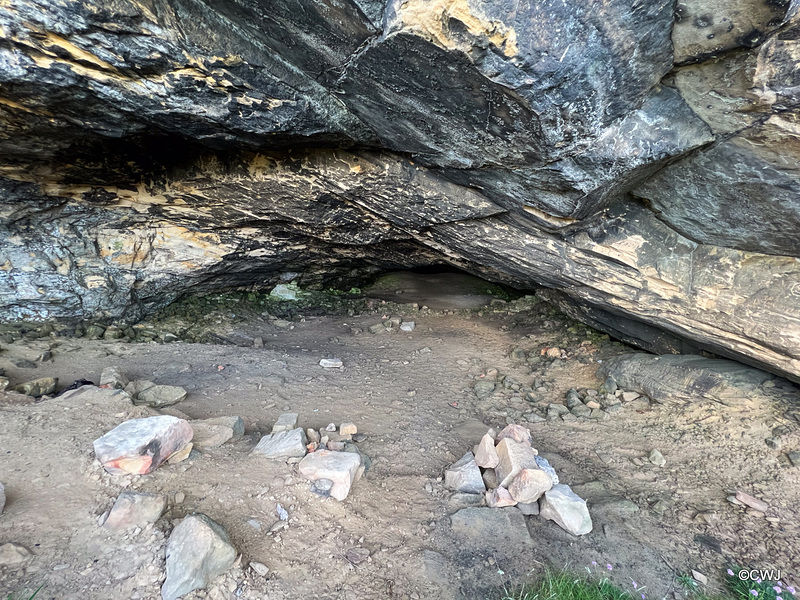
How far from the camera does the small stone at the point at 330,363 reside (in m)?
5.13

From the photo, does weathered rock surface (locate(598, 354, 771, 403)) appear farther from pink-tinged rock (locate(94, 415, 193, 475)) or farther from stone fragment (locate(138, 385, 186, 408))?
stone fragment (locate(138, 385, 186, 408))

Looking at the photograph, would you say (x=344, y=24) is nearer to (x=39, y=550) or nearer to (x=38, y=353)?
(x=39, y=550)

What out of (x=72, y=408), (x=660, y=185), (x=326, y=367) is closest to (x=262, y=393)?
(x=326, y=367)

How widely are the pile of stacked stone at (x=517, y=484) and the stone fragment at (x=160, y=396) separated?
256 centimetres

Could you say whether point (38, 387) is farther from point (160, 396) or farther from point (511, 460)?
point (511, 460)

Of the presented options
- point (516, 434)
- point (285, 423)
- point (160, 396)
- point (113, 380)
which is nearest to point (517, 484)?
point (516, 434)

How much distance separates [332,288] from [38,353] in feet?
14.9

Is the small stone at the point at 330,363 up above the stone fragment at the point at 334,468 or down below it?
below

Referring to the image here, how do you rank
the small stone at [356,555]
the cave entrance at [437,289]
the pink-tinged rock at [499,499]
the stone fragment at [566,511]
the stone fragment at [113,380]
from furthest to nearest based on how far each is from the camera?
the cave entrance at [437,289] → the stone fragment at [113,380] → the pink-tinged rock at [499,499] → the stone fragment at [566,511] → the small stone at [356,555]

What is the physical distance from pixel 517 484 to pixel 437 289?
20.0 ft

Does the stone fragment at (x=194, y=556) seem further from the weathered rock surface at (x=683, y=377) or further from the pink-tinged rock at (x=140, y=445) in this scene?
the weathered rock surface at (x=683, y=377)

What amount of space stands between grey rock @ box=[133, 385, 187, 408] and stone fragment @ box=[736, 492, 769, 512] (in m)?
4.59

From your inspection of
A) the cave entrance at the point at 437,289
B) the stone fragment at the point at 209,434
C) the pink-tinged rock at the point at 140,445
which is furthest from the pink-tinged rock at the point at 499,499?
the cave entrance at the point at 437,289

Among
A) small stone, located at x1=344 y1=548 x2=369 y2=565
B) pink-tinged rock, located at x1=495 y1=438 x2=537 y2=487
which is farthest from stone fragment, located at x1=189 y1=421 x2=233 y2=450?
pink-tinged rock, located at x1=495 y1=438 x2=537 y2=487
